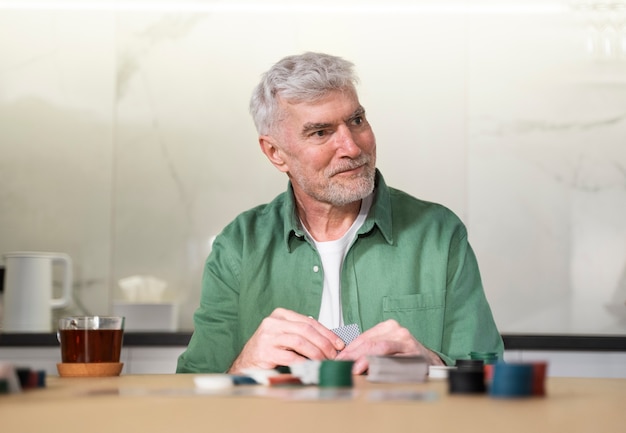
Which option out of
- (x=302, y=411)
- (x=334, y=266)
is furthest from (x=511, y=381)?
(x=334, y=266)

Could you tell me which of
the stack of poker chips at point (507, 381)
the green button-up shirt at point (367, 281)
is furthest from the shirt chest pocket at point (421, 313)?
the stack of poker chips at point (507, 381)

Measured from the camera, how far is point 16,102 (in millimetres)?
3225

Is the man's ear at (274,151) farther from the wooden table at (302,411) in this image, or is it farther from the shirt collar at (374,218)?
the wooden table at (302,411)

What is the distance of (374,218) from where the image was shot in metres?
2.05

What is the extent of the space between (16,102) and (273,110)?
142 centimetres

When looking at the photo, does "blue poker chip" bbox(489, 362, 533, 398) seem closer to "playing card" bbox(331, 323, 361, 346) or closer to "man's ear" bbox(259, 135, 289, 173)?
"playing card" bbox(331, 323, 361, 346)

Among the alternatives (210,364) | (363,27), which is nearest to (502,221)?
(363,27)

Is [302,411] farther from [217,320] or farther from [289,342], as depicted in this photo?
[217,320]

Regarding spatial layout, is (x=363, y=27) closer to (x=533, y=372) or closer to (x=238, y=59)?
(x=238, y=59)

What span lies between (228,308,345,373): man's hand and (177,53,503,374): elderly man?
33cm

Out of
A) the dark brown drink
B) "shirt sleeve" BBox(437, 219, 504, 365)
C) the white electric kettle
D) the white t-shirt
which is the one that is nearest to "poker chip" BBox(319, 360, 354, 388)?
the dark brown drink

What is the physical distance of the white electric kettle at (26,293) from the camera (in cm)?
289

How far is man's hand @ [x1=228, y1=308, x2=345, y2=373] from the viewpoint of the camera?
150cm

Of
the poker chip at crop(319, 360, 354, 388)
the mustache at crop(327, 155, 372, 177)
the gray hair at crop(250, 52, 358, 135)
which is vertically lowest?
the poker chip at crop(319, 360, 354, 388)
